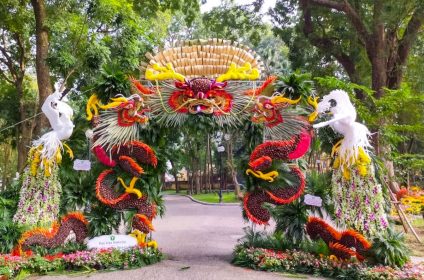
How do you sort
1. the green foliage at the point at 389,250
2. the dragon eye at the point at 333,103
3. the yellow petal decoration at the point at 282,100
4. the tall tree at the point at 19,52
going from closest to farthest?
the green foliage at the point at 389,250 < the dragon eye at the point at 333,103 < the yellow petal decoration at the point at 282,100 < the tall tree at the point at 19,52

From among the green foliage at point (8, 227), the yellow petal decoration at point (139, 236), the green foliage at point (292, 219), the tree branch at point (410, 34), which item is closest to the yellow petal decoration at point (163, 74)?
the yellow petal decoration at point (139, 236)

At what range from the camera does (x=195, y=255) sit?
338 inches

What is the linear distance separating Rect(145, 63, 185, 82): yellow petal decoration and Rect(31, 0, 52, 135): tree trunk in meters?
6.57

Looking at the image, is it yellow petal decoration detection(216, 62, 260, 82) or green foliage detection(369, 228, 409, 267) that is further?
yellow petal decoration detection(216, 62, 260, 82)

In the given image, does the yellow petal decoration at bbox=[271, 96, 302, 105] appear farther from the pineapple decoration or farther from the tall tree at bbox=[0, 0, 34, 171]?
the tall tree at bbox=[0, 0, 34, 171]

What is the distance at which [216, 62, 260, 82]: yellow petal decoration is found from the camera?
302 inches

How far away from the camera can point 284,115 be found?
7.69 metres

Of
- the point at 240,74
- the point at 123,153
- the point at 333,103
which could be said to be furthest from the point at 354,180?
the point at 123,153

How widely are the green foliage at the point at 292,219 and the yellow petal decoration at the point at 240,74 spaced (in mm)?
2382

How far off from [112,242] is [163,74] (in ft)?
9.95

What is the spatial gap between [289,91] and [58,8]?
35.5 feet

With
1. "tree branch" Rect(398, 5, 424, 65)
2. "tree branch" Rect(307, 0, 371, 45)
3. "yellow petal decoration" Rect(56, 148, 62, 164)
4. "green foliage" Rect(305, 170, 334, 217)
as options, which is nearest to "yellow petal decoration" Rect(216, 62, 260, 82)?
"green foliage" Rect(305, 170, 334, 217)

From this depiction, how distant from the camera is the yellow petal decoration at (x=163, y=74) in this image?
762 cm

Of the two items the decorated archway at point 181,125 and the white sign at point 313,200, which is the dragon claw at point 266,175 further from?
the white sign at point 313,200
